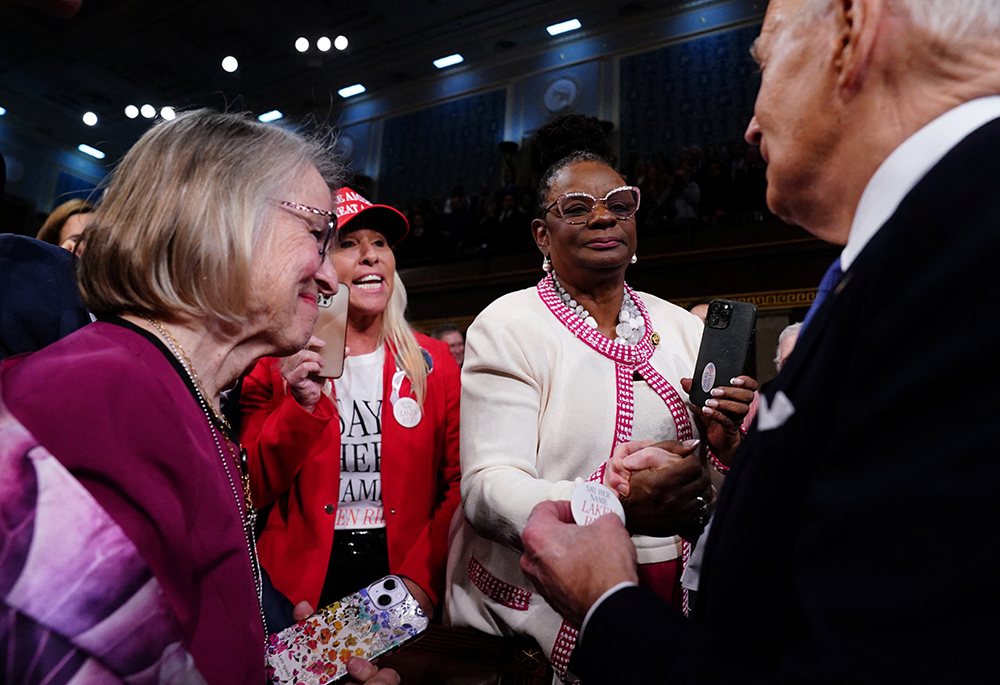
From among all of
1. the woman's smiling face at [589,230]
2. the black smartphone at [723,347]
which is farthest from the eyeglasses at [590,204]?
the black smartphone at [723,347]

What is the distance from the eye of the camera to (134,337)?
36.8 inches

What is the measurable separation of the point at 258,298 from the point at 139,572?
0.47m

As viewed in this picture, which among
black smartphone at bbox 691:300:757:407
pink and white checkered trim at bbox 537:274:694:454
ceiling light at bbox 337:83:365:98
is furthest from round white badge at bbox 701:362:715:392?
ceiling light at bbox 337:83:365:98

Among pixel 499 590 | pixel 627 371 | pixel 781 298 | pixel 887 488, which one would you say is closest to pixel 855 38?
pixel 887 488

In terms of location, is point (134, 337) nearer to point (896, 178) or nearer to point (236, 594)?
point (236, 594)

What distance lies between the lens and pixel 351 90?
1203 cm

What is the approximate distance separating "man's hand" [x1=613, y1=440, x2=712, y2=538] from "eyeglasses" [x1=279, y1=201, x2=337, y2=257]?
26.3 inches

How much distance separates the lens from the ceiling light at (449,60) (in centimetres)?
1102

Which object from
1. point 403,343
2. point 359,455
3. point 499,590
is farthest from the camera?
point 403,343

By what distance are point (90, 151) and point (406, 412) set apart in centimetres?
1488

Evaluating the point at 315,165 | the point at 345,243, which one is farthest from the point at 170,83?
the point at 315,165

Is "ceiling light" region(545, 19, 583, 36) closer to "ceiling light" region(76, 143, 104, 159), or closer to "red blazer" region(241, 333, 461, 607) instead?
"red blazer" region(241, 333, 461, 607)

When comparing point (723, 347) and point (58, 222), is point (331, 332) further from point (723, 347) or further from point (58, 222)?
point (58, 222)

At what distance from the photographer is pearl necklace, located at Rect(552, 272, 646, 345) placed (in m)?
1.56
